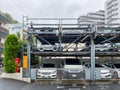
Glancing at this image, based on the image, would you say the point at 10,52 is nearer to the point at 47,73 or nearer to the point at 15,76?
the point at 15,76

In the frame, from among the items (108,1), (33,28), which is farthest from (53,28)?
(108,1)

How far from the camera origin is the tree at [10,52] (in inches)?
835

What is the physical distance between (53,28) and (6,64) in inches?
240

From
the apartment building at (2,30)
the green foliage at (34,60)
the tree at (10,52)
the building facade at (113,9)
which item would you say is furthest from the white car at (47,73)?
the building facade at (113,9)

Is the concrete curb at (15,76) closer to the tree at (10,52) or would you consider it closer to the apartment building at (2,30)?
the tree at (10,52)

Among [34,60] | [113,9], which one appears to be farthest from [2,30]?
[113,9]

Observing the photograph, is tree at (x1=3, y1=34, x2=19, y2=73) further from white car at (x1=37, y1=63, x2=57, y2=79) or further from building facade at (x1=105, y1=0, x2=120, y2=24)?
building facade at (x1=105, y1=0, x2=120, y2=24)

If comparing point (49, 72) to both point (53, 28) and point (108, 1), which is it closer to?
point (53, 28)

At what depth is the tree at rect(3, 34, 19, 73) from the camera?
21219mm

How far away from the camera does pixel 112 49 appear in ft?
71.4

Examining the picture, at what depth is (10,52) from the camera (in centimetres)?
2162

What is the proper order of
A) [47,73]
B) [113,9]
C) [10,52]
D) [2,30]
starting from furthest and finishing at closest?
[113,9] < [2,30] < [10,52] < [47,73]

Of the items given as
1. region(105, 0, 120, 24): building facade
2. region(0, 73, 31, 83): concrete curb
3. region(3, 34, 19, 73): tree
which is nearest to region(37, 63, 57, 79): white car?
region(0, 73, 31, 83): concrete curb

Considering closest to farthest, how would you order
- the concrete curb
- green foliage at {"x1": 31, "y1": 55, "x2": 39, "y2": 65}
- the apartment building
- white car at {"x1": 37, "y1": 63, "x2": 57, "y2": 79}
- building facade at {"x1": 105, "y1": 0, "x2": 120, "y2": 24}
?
white car at {"x1": 37, "y1": 63, "x2": 57, "y2": 79}, the concrete curb, green foliage at {"x1": 31, "y1": 55, "x2": 39, "y2": 65}, the apartment building, building facade at {"x1": 105, "y1": 0, "x2": 120, "y2": 24}
